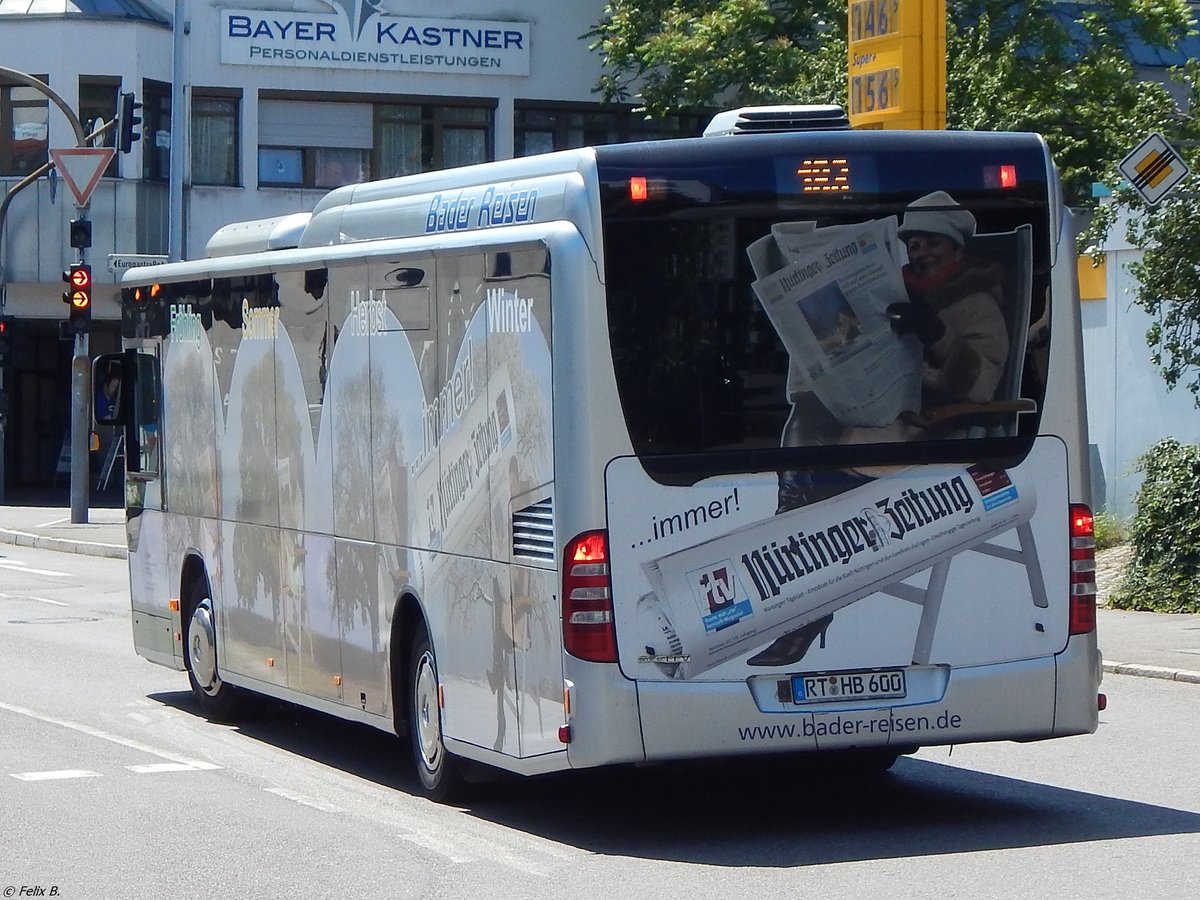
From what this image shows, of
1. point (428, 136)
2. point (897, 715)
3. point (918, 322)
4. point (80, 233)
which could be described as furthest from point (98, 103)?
point (897, 715)

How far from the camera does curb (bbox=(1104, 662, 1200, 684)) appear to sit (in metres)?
14.4

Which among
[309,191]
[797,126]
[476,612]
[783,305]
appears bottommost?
[476,612]

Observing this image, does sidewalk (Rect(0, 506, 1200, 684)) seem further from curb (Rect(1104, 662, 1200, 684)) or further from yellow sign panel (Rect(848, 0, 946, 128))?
yellow sign panel (Rect(848, 0, 946, 128))

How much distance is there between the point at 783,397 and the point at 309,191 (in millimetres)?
35244

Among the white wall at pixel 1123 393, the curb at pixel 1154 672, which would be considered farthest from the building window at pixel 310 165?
the curb at pixel 1154 672

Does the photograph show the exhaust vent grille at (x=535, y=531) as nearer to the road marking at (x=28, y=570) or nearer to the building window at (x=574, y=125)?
the road marking at (x=28, y=570)

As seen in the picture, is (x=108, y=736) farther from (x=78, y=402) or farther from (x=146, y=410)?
(x=78, y=402)

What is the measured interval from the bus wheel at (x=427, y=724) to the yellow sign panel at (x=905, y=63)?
366 inches

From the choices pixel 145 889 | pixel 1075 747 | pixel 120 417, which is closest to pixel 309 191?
pixel 120 417

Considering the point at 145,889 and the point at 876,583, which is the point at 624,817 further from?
the point at 145,889

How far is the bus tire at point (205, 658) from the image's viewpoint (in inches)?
522

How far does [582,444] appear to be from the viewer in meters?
8.35

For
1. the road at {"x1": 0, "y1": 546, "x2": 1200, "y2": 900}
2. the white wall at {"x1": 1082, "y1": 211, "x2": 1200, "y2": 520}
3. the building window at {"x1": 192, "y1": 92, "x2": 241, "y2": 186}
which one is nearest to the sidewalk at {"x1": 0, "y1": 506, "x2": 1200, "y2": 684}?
the road at {"x1": 0, "y1": 546, "x2": 1200, "y2": 900}

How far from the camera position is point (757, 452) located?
8.57 m
